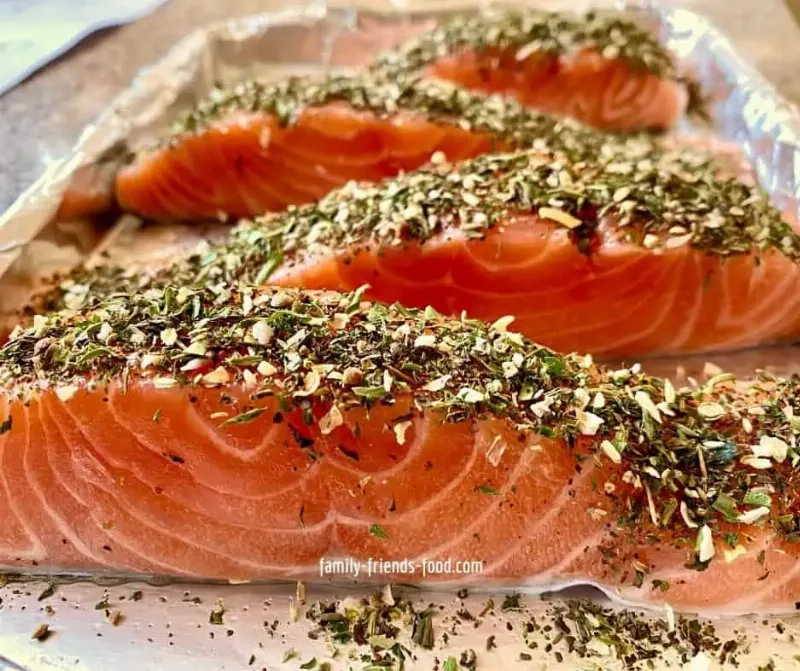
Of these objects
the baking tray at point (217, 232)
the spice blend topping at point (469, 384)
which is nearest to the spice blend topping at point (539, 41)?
the baking tray at point (217, 232)

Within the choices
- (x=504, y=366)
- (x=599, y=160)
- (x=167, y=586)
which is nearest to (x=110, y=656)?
(x=167, y=586)

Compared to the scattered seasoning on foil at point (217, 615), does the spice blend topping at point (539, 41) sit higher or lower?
higher

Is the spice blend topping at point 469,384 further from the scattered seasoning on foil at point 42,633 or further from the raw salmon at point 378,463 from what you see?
the scattered seasoning on foil at point 42,633

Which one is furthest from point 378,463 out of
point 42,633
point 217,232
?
point 217,232

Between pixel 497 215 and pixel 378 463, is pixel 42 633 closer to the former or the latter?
pixel 378 463

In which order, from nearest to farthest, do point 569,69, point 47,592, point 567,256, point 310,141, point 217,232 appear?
point 47,592, point 567,256, point 310,141, point 217,232, point 569,69

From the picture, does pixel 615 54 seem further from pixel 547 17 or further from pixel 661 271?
pixel 661 271
